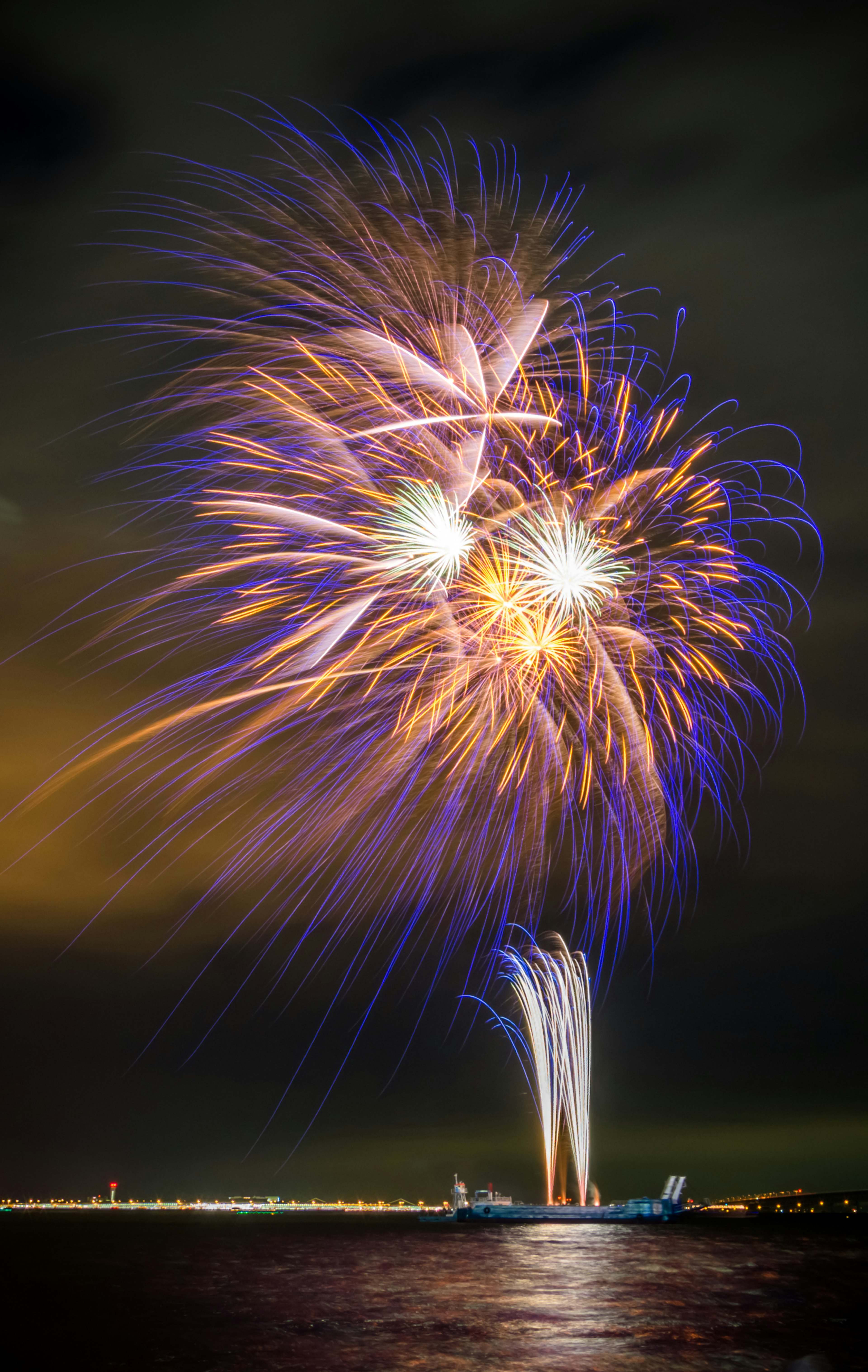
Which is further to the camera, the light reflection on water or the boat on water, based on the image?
the boat on water

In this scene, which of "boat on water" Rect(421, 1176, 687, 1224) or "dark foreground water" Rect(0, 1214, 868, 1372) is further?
"boat on water" Rect(421, 1176, 687, 1224)

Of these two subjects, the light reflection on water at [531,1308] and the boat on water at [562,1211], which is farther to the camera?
the boat on water at [562,1211]

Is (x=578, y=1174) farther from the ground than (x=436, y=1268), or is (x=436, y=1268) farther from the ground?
(x=578, y=1174)

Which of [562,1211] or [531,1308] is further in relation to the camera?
[562,1211]

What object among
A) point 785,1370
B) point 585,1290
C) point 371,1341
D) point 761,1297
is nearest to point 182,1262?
point 585,1290

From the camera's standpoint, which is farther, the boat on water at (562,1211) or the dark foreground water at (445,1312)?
the boat on water at (562,1211)

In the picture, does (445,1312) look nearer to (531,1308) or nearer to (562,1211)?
(531,1308)

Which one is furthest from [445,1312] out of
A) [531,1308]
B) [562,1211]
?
[562,1211]

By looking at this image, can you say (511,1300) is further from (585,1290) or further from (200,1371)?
(200,1371)
